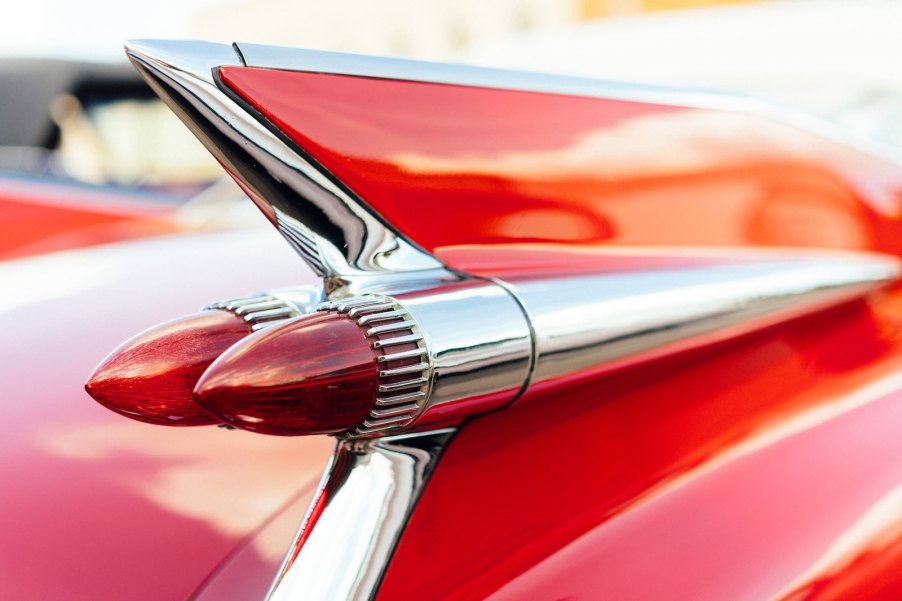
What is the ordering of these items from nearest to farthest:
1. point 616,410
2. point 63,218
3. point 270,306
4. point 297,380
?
point 297,380, point 270,306, point 616,410, point 63,218

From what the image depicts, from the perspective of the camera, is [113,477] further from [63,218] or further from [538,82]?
[63,218]

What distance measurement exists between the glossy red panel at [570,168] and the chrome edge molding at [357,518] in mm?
177

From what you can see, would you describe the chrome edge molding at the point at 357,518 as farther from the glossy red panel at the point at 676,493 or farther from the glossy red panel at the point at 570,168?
the glossy red panel at the point at 570,168

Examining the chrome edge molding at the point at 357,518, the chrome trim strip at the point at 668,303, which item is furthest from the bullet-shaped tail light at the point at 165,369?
the chrome trim strip at the point at 668,303

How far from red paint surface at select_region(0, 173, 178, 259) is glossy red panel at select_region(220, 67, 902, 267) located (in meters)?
1.33

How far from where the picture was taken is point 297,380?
1.88 feet

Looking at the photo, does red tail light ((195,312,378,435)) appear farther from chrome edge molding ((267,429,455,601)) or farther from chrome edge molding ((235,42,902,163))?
chrome edge molding ((235,42,902,163))

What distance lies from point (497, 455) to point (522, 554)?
0.09 meters

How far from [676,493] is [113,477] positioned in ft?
1.68

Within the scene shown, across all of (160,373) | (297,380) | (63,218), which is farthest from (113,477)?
(63,218)

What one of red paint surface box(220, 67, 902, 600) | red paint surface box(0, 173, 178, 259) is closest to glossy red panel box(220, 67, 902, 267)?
red paint surface box(220, 67, 902, 600)

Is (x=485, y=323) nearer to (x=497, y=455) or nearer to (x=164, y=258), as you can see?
(x=497, y=455)

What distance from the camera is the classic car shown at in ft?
2.09

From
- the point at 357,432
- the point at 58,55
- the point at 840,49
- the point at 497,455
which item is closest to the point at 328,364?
the point at 357,432
